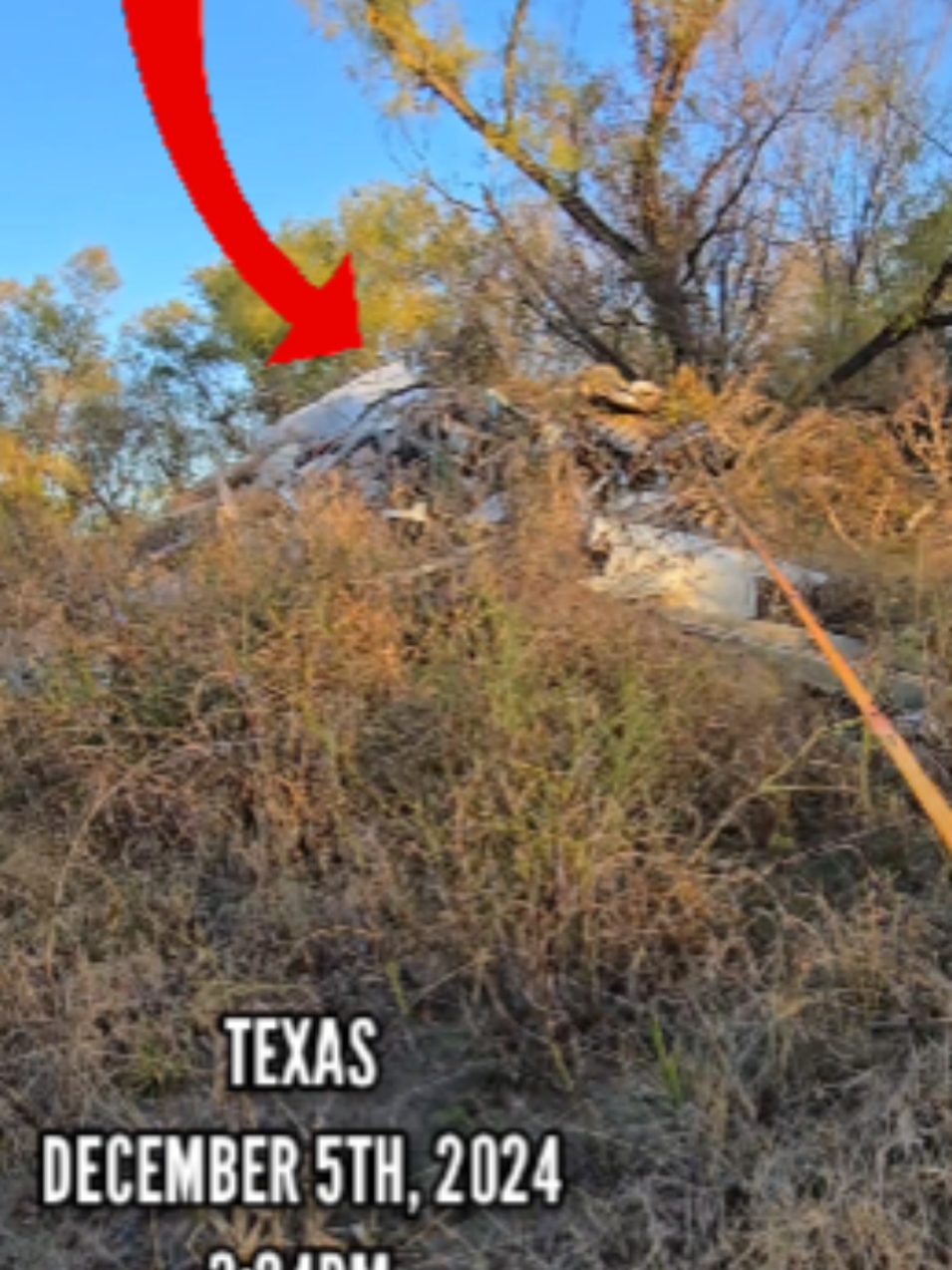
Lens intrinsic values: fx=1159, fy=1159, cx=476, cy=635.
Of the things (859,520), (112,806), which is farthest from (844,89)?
(112,806)

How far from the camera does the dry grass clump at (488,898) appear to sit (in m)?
1.74

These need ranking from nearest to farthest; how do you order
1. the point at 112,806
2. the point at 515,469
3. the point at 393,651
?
the point at 112,806 < the point at 393,651 < the point at 515,469

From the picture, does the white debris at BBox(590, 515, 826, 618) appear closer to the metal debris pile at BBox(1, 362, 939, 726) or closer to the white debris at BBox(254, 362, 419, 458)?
the metal debris pile at BBox(1, 362, 939, 726)

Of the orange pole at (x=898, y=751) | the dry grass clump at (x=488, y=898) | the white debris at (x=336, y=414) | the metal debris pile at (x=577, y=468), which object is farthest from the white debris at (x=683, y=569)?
the white debris at (x=336, y=414)

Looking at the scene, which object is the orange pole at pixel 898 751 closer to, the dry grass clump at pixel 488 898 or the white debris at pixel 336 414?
the dry grass clump at pixel 488 898

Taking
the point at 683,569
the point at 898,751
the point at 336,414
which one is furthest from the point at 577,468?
the point at 898,751

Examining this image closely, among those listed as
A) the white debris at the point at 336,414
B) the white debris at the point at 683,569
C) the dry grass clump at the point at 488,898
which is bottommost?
the dry grass clump at the point at 488,898

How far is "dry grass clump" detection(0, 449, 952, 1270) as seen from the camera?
1.74 metres

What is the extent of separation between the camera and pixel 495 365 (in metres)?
4.97

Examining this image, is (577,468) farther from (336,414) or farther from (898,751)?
(898,751)

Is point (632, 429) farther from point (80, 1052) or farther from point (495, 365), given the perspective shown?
point (80, 1052)

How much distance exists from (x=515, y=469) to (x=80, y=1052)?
235cm

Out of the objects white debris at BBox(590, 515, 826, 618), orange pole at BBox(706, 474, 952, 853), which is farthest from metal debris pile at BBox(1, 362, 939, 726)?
orange pole at BBox(706, 474, 952, 853)

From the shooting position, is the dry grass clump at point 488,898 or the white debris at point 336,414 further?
the white debris at point 336,414
